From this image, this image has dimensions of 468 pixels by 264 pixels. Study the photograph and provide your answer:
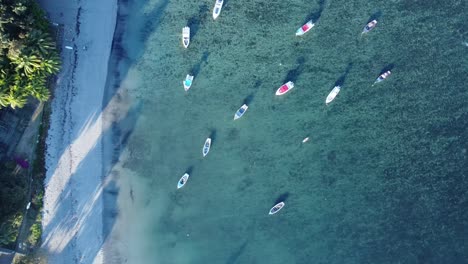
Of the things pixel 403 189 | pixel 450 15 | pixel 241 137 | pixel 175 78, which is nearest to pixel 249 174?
pixel 241 137

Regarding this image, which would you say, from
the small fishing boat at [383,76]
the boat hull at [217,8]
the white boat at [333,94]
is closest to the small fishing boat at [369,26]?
the small fishing boat at [383,76]

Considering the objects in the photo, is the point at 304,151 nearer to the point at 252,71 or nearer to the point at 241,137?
the point at 241,137

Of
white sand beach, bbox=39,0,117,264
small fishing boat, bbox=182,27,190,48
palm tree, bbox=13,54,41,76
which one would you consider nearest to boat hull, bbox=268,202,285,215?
white sand beach, bbox=39,0,117,264

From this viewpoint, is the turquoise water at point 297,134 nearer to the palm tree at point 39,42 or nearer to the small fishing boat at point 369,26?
→ the small fishing boat at point 369,26

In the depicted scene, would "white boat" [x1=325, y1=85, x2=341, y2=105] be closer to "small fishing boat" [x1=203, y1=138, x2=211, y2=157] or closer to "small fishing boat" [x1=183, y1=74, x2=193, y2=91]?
"small fishing boat" [x1=203, y1=138, x2=211, y2=157]

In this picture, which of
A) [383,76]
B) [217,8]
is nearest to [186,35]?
[217,8]
